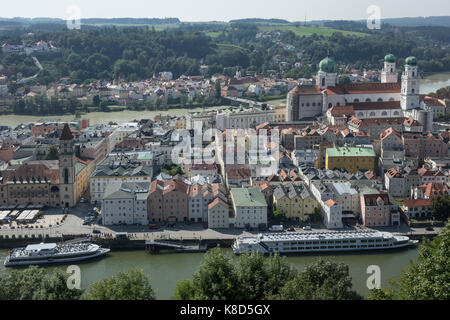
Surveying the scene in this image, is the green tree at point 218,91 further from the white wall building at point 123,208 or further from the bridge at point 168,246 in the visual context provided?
the bridge at point 168,246

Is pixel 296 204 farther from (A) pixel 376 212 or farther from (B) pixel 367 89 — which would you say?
(B) pixel 367 89

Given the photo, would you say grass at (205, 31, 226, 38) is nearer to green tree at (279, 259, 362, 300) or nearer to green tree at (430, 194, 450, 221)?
green tree at (430, 194, 450, 221)

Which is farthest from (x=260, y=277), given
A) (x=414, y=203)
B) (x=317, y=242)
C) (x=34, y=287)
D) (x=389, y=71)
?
(x=389, y=71)

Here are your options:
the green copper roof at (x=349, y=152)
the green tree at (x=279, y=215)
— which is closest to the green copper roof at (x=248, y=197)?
the green tree at (x=279, y=215)

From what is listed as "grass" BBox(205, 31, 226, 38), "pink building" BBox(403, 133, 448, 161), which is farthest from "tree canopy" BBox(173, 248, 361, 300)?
"grass" BBox(205, 31, 226, 38)

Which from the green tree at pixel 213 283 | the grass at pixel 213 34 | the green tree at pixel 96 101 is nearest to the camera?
the green tree at pixel 213 283

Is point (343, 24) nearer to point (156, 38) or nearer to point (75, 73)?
point (156, 38)
